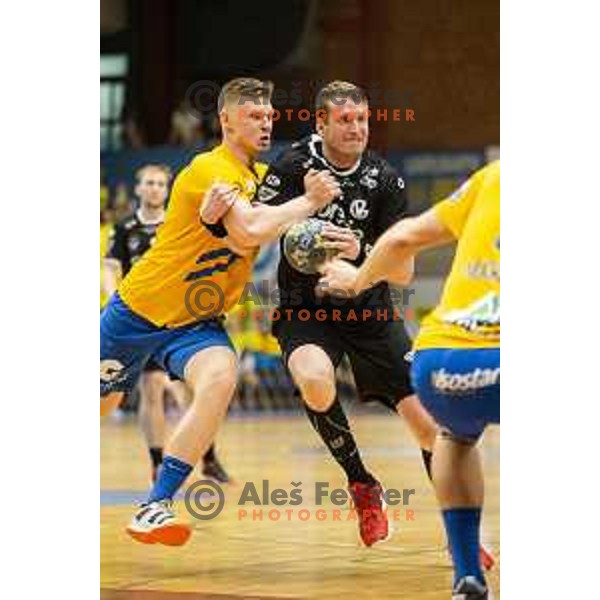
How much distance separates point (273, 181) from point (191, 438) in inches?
48.2

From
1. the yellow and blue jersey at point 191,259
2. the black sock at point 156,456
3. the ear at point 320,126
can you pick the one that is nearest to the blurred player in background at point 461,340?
the ear at point 320,126

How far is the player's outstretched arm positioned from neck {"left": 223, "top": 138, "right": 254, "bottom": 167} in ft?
0.74

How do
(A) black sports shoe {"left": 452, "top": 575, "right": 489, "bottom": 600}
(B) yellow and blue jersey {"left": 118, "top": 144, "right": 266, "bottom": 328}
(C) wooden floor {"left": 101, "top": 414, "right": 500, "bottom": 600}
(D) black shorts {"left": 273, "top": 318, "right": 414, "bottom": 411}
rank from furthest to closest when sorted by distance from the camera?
(D) black shorts {"left": 273, "top": 318, "right": 414, "bottom": 411} → (B) yellow and blue jersey {"left": 118, "top": 144, "right": 266, "bottom": 328} → (C) wooden floor {"left": 101, "top": 414, "right": 500, "bottom": 600} → (A) black sports shoe {"left": 452, "top": 575, "right": 489, "bottom": 600}

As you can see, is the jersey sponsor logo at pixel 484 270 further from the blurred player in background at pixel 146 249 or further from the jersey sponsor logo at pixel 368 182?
the blurred player in background at pixel 146 249

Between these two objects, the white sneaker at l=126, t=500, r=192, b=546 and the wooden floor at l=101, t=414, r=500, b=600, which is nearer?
the wooden floor at l=101, t=414, r=500, b=600

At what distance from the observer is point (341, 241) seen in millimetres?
8078

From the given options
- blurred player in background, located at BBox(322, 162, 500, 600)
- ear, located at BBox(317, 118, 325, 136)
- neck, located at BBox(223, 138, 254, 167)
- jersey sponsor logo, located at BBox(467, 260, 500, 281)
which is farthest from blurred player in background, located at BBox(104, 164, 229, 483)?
jersey sponsor logo, located at BBox(467, 260, 500, 281)

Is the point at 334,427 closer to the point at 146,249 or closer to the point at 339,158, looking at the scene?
the point at 339,158

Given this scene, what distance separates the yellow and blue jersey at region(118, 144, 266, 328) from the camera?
8.40 metres

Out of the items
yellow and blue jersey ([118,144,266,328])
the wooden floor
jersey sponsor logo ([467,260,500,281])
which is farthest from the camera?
yellow and blue jersey ([118,144,266,328])

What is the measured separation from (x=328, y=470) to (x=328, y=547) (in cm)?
426

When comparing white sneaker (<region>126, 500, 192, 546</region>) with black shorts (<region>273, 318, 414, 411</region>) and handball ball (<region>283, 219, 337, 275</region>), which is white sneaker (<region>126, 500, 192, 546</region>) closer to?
black shorts (<region>273, 318, 414, 411</region>)
